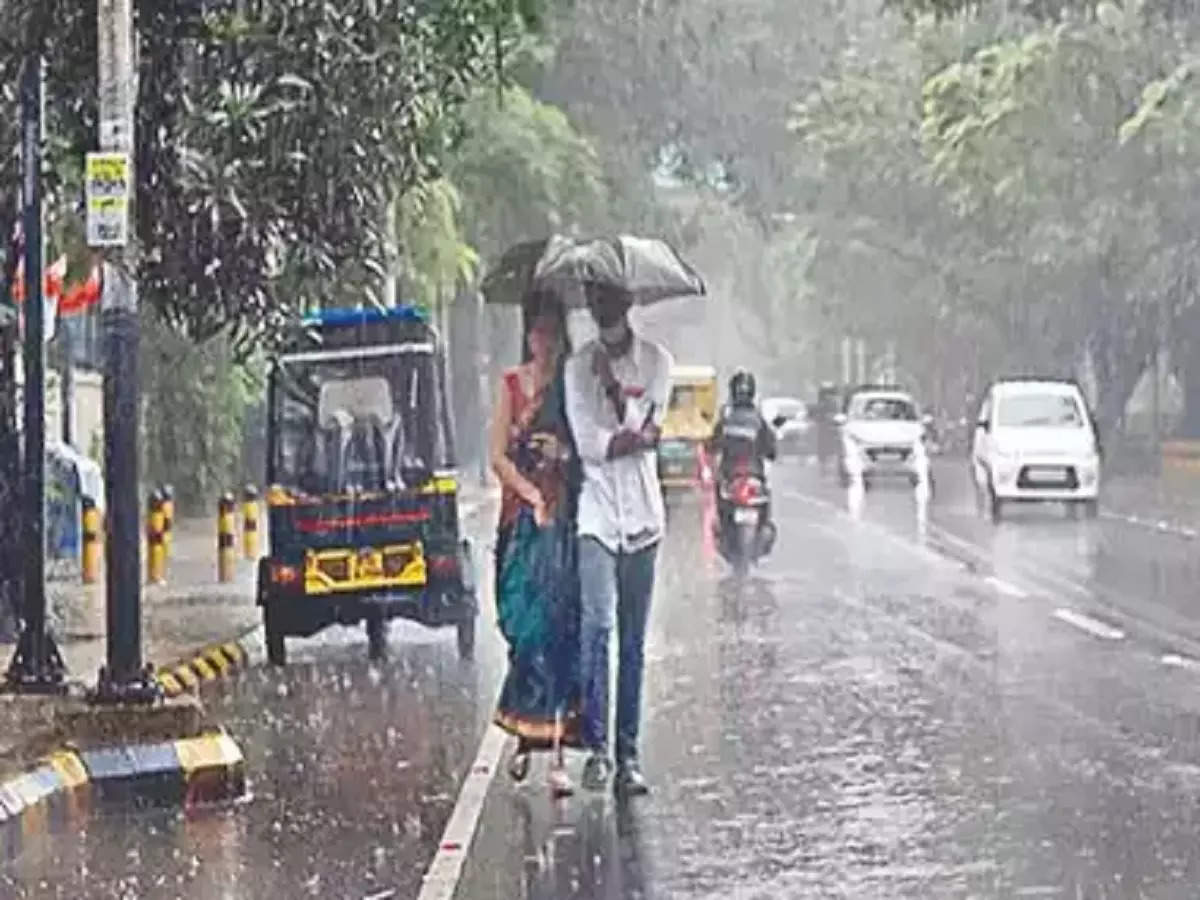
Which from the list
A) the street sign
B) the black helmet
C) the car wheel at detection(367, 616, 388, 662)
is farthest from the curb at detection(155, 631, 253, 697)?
the black helmet

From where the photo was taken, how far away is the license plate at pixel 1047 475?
1458 inches

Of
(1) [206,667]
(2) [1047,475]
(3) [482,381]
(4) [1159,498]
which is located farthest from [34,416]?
(3) [482,381]

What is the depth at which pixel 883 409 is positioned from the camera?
5244 cm

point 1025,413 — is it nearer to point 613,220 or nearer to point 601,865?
point 613,220

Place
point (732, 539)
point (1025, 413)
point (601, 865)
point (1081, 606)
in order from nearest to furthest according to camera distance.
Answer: point (601, 865)
point (1081, 606)
point (732, 539)
point (1025, 413)

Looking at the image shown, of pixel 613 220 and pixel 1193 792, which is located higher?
pixel 613 220

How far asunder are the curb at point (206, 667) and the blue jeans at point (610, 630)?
500cm

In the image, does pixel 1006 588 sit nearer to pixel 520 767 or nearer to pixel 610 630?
pixel 520 767

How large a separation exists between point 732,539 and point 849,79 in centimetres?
3436

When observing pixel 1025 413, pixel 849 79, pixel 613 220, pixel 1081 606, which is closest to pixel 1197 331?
pixel 849 79

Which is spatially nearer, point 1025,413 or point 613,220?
point 1025,413

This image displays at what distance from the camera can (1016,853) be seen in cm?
1024

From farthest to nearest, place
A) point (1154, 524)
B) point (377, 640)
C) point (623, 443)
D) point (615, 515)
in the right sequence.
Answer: point (1154, 524)
point (377, 640)
point (623, 443)
point (615, 515)

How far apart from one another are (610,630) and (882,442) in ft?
131
